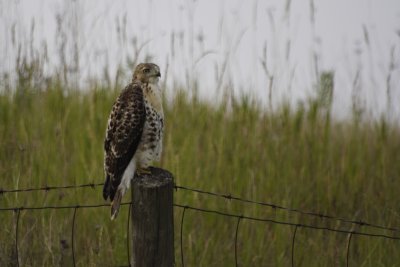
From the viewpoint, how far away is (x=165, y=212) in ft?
10.3

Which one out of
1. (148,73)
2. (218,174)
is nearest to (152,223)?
(148,73)

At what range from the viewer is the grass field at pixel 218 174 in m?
5.03

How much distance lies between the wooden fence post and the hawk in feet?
2.26

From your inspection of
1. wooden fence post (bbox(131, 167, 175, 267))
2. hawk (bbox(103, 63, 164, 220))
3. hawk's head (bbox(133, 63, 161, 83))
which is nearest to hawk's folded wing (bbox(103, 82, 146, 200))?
hawk (bbox(103, 63, 164, 220))

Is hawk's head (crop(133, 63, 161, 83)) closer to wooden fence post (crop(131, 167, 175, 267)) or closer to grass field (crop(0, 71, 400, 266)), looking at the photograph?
grass field (crop(0, 71, 400, 266))

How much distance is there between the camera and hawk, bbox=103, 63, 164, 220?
12.9ft

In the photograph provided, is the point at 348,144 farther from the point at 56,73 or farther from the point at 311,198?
the point at 56,73

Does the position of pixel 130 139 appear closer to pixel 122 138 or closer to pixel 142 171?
pixel 122 138

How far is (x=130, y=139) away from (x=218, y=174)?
66.6 inches

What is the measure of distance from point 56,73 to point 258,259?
2499mm

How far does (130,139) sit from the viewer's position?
3.97 m

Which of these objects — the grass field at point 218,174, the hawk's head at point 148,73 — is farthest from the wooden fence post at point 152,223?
the grass field at point 218,174

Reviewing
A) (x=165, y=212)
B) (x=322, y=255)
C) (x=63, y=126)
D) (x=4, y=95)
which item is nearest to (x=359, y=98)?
(x=322, y=255)

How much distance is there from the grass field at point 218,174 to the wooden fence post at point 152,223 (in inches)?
55.7
